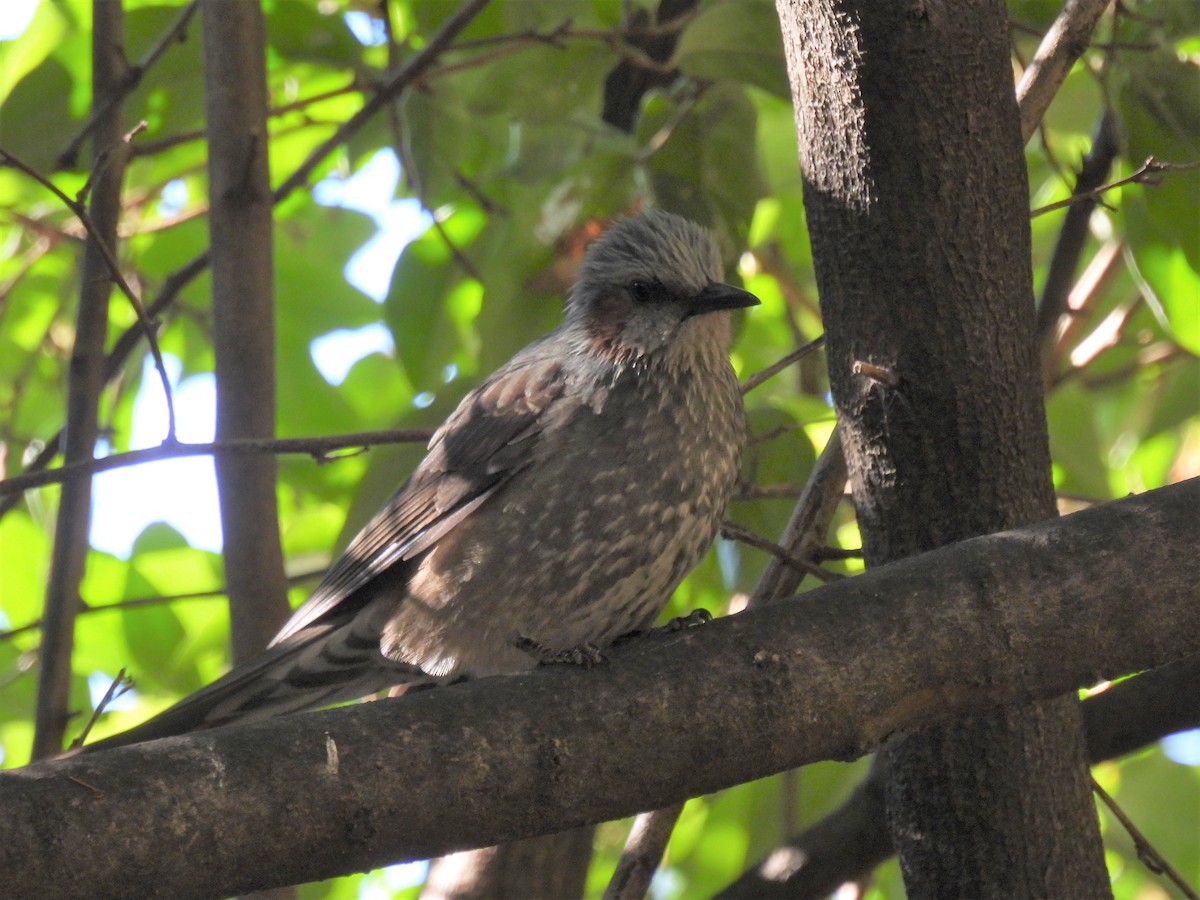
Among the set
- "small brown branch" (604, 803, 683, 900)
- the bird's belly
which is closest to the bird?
the bird's belly

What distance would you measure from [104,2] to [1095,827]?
9.62 ft

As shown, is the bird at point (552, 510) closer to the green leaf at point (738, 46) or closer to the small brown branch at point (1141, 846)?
the green leaf at point (738, 46)

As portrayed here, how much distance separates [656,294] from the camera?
3.62 m

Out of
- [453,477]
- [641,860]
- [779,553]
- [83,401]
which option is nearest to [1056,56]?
[779,553]

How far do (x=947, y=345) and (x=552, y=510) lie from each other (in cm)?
109

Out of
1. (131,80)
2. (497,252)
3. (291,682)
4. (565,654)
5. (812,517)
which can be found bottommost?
(565,654)

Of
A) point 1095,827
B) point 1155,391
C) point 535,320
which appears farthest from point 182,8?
point 1155,391

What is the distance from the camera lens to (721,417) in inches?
132

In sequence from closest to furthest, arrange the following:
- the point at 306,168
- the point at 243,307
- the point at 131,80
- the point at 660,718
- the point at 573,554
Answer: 1. the point at 660,718
2. the point at 573,554
3. the point at 243,307
4. the point at 131,80
5. the point at 306,168

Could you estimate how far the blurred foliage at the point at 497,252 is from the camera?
335 centimetres

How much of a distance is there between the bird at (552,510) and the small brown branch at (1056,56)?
2.82 ft

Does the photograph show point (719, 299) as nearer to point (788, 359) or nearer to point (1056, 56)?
point (788, 359)

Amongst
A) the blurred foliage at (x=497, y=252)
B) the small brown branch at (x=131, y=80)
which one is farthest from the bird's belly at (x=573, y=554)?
the small brown branch at (x=131, y=80)

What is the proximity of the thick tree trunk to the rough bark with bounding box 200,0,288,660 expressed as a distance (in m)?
1.46
